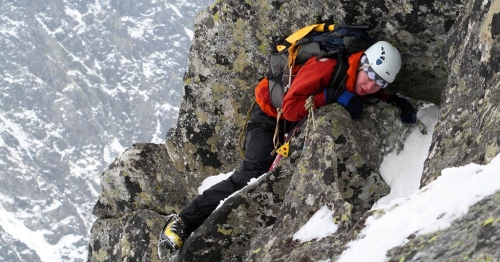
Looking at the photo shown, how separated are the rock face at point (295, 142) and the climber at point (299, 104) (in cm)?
26

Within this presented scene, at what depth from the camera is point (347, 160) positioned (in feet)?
29.1

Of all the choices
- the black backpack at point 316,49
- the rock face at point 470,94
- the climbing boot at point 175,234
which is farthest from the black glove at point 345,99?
the climbing boot at point 175,234

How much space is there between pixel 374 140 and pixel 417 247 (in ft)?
17.2

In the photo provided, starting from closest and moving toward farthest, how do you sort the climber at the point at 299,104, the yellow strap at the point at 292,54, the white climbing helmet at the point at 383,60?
the white climbing helmet at the point at 383,60 → the climber at the point at 299,104 → the yellow strap at the point at 292,54

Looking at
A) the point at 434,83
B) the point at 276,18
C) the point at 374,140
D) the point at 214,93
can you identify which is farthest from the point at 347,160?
the point at 214,93

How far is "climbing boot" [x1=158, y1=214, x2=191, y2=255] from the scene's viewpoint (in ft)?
31.2

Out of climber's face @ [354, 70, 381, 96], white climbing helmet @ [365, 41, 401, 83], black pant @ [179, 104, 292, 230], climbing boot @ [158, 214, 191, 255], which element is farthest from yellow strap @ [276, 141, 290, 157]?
climbing boot @ [158, 214, 191, 255]

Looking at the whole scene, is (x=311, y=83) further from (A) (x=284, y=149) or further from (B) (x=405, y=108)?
(B) (x=405, y=108)

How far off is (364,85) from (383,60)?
1.68ft

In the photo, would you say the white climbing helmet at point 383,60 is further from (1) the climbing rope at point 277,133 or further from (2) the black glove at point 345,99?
(1) the climbing rope at point 277,133

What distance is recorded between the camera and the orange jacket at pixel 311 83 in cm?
889

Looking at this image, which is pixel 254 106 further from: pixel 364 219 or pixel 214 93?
pixel 364 219

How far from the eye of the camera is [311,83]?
8.88m

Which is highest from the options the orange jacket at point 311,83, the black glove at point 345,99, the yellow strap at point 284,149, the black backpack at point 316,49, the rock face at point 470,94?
the black backpack at point 316,49
